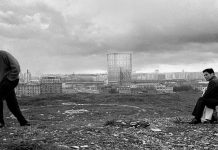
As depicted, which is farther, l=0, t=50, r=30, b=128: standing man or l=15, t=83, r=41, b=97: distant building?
l=15, t=83, r=41, b=97: distant building

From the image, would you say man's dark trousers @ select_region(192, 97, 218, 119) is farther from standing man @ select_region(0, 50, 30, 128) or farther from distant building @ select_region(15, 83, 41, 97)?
distant building @ select_region(15, 83, 41, 97)

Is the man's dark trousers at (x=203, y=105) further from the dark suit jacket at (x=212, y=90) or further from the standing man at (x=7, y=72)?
the standing man at (x=7, y=72)

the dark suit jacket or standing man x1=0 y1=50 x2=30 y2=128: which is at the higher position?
standing man x1=0 y1=50 x2=30 y2=128

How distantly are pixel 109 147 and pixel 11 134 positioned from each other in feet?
6.99

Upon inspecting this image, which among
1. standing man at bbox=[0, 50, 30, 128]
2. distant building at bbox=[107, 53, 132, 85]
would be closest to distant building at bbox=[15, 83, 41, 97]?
distant building at bbox=[107, 53, 132, 85]

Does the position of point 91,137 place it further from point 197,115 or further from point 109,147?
point 197,115

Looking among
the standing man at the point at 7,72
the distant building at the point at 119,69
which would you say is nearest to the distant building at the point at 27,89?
the distant building at the point at 119,69

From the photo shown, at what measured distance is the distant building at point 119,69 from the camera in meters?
95.9

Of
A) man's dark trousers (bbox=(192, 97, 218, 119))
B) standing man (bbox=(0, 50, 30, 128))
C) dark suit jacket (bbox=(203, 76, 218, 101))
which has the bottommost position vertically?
man's dark trousers (bbox=(192, 97, 218, 119))

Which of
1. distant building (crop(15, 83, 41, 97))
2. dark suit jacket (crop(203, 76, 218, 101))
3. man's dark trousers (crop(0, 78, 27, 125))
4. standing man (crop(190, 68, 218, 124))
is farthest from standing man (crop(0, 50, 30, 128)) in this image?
distant building (crop(15, 83, 41, 97))

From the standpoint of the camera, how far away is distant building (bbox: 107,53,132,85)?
9588cm

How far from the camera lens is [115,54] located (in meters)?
103

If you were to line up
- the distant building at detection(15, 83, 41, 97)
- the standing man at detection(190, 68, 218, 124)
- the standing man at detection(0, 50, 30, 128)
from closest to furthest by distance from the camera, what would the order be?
1. the standing man at detection(0, 50, 30, 128)
2. the standing man at detection(190, 68, 218, 124)
3. the distant building at detection(15, 83, 41, 97)

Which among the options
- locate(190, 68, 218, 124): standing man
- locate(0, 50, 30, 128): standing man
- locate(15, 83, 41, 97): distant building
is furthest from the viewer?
locate(15, 83, 41, 97): distant building
